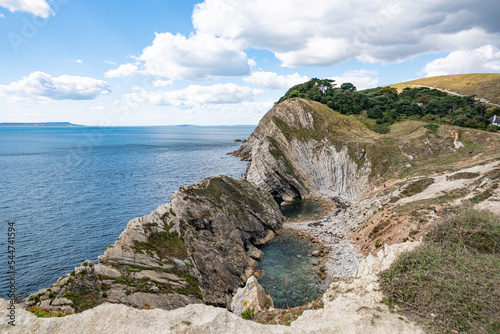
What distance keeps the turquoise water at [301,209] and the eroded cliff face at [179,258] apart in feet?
35.4

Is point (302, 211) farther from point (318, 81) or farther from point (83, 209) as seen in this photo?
point (318, 81)

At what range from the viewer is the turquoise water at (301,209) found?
168 ft

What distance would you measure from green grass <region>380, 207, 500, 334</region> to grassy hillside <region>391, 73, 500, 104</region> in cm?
12083

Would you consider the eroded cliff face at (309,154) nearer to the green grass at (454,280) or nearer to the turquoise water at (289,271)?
the turquoise water at (289,271)

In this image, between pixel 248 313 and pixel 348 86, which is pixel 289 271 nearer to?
pixel 248 313

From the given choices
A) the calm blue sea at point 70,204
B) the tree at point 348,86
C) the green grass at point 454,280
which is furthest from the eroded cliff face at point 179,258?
the tree at point 348,86

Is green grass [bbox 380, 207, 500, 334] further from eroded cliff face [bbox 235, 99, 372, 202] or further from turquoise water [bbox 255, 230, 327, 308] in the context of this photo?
eroded cliff face [bbox 235, 99, 372, 202]

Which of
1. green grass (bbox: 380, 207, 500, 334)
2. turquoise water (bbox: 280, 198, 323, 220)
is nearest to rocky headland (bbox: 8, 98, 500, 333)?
green grass (bbox: 380, 207, 500, 334)

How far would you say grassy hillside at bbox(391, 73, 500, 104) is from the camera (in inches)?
4227

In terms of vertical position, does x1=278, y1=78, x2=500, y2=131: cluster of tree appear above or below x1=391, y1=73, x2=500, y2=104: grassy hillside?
below

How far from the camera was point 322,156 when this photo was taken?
2699 inches

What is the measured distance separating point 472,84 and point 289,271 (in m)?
148

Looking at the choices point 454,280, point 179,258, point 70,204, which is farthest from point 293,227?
point 70,204

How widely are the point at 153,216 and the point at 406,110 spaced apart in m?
87.6
